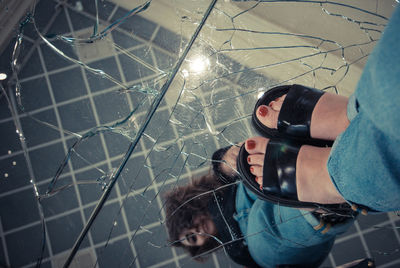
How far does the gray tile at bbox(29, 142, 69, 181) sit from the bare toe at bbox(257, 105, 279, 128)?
39 centimetres

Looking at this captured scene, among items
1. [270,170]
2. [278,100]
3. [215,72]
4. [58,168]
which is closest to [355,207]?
[270,170]

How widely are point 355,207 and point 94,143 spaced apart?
0.47 m

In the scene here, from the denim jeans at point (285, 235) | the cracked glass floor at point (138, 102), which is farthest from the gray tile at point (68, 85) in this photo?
the denim jeans at point (285, 235)

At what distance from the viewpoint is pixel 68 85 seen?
2.06 ft

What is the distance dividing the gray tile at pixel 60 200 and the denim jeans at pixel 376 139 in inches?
18.6

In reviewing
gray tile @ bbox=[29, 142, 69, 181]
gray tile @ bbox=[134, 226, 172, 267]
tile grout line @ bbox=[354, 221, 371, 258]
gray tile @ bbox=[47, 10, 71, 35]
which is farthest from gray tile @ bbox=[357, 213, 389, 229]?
gray tile @ bbox=[47, 10, 71, 35]

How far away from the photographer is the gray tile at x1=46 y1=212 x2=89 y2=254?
59 cm

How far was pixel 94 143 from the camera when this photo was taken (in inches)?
24.4


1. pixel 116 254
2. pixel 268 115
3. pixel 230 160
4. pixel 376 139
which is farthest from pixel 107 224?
pixel 376 139

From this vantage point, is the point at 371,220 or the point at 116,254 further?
the point at 371,220

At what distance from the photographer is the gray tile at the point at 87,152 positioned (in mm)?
609

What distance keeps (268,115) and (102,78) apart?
0.34m

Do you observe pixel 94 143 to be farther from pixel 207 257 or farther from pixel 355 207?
pixel 355 207

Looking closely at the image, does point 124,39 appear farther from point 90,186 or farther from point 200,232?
point 200,232
